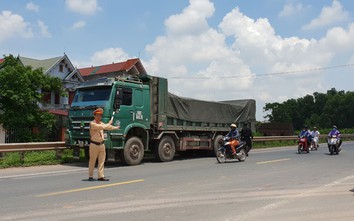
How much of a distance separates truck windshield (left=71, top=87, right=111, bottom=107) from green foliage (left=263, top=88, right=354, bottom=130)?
91.4 metres

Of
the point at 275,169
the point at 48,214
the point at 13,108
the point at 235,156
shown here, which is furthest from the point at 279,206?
the point at 13,108

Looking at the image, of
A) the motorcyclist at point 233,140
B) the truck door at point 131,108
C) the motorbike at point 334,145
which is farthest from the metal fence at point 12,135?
the motorbike at point 334,145

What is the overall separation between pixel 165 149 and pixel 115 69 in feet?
115

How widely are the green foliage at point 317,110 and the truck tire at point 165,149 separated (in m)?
88.4

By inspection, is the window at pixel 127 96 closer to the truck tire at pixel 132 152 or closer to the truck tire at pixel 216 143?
the truck tire at pixel 132 152

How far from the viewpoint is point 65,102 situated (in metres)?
40.8

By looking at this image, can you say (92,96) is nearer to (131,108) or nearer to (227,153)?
(131,108)

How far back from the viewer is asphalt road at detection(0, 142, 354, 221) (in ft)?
20.8

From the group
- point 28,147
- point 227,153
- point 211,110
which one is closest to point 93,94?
point 28,147

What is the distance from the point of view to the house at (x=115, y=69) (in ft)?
160

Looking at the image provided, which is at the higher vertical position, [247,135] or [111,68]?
[111,68]

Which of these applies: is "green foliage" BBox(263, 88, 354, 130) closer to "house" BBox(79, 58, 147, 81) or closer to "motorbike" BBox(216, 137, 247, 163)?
"house" BBox(79, 58, 147, 81)

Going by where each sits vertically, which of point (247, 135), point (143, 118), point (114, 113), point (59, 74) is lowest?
point (247, 135)

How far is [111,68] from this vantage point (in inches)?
2008
